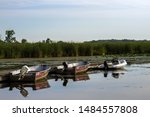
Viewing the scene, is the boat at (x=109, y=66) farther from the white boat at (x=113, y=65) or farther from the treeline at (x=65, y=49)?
the treeline at (x=65, y=49)

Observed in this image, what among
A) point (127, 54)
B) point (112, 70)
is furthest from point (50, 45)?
point (112, 70)

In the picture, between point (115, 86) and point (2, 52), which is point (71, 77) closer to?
point (115, 86)

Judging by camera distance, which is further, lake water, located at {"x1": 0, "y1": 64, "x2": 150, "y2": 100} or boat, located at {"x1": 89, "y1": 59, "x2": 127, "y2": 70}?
boat, located at {"x1": 89, "y1": 59, "x2": 127, "y2": 70}

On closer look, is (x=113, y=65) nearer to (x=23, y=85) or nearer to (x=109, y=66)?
(x=109, y=66)

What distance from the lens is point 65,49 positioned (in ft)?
179

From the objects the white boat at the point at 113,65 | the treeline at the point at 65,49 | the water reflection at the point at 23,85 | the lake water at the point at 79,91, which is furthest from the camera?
the treeline at the point at 65,49

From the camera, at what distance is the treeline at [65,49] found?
169ft

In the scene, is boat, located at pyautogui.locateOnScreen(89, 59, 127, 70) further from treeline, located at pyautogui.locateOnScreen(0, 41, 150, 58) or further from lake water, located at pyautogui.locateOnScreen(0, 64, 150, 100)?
treeline, located at pyautogui.locateOnScreen(0, 41, 150, 58)

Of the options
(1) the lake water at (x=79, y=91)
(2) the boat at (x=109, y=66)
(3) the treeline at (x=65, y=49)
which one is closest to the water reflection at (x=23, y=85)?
(1) the lake water at (x=79, y=91)

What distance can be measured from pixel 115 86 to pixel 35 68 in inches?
352

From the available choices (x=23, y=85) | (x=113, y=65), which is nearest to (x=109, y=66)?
(x=113, y=65)

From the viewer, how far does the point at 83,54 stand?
184 ft

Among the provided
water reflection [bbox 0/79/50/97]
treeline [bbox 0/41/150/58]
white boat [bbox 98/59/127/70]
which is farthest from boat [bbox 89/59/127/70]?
treeline [bbox 0/41/150/58]

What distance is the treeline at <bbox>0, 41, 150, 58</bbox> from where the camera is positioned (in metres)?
51.5
